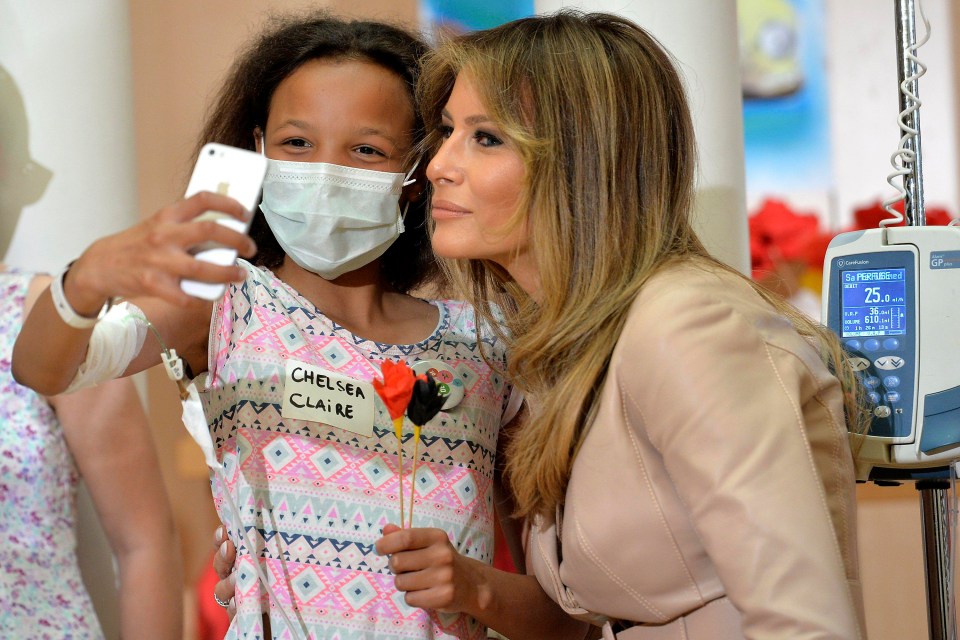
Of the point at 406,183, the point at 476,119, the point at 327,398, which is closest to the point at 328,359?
the point at 327,398

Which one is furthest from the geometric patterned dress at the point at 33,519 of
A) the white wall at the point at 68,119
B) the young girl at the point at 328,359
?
the young girl at the point at 328,359

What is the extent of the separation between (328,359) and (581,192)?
47 centimetres

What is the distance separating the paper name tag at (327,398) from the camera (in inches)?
63.5

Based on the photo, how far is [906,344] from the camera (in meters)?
1.65

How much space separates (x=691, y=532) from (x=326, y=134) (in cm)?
83

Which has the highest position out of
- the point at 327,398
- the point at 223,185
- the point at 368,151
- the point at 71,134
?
the point at 71,134

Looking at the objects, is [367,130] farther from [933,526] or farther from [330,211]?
[933,526]

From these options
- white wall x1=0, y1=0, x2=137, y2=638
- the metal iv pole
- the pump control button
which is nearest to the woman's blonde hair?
the pump control button

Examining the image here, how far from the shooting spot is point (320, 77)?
69.9 inches

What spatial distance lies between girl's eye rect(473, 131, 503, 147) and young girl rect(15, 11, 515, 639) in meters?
0.23

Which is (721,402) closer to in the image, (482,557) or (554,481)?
(554,481)

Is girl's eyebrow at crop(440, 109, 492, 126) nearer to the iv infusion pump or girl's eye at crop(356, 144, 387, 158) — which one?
girl's eye at crop(356, 144, 387, 158)

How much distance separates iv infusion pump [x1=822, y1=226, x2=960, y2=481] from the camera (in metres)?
1.62

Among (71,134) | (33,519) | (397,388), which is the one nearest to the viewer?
(397,388)
